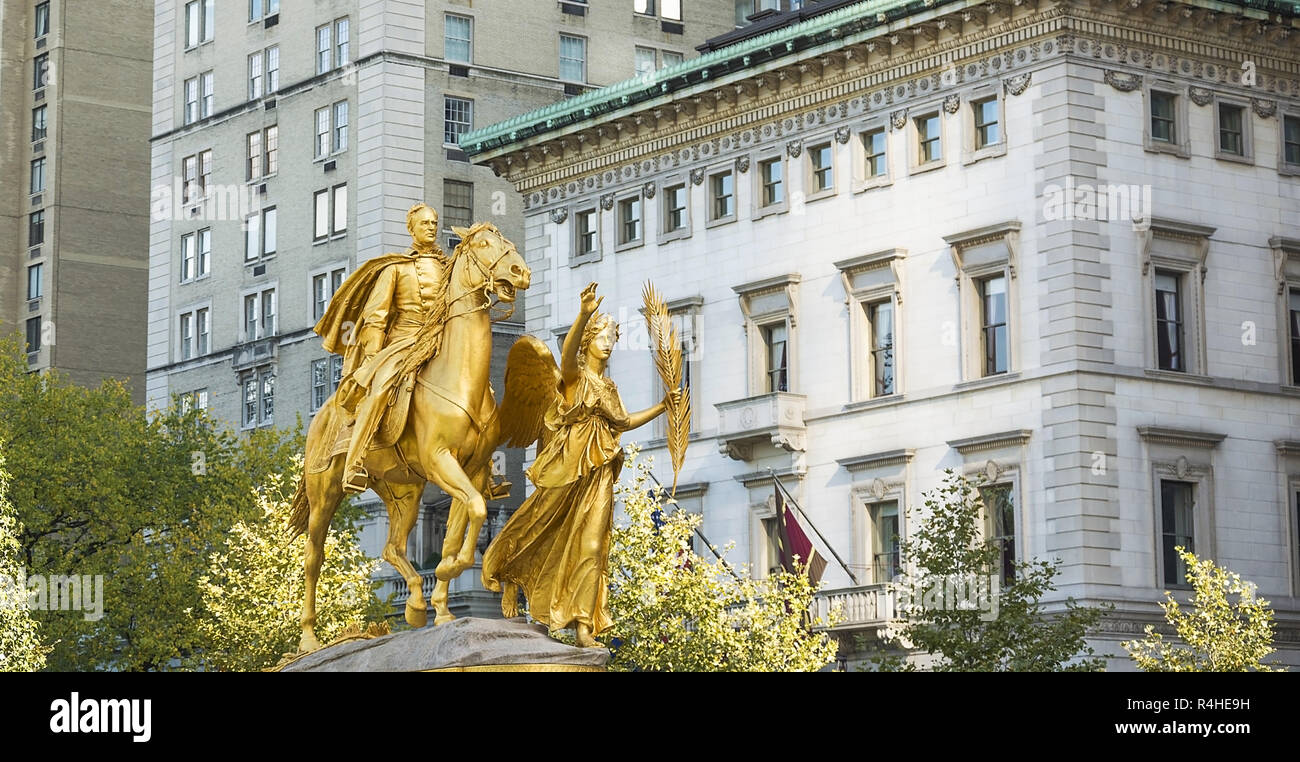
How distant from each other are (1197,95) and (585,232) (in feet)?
65.5

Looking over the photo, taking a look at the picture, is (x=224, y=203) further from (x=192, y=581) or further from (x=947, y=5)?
(x=947, y=5)

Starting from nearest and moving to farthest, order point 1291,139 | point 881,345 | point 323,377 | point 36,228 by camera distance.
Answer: point 1291,139 < point 881,345 < point 323,377 < point 36,228

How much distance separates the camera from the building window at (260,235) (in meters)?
85.8

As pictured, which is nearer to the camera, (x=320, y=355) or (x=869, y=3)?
(x=869, y=3)

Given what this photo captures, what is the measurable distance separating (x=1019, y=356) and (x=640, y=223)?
15.3 m

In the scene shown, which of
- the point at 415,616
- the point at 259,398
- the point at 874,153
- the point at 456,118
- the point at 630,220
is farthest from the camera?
the point at 259,398

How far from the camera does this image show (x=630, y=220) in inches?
2712

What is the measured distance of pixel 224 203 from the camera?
293 ft

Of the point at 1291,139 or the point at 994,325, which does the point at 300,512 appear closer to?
the point at 994,325

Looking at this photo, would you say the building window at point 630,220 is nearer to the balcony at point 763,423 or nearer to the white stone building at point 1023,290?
the white stone building at point 1023,290

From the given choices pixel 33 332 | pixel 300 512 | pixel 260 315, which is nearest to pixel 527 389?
pixel 300 512

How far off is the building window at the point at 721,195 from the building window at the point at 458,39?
716 inches

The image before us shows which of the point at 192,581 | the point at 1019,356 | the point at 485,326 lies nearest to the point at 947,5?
the point at 1019,356
